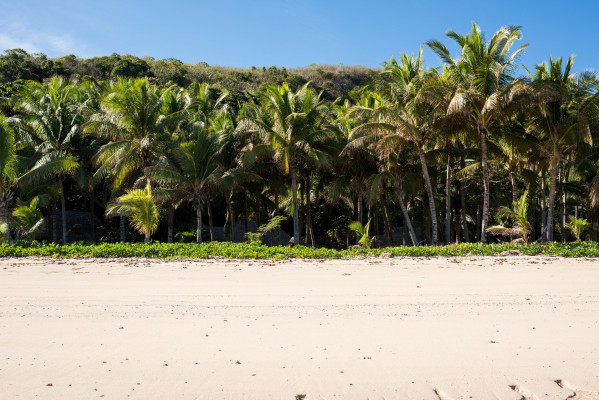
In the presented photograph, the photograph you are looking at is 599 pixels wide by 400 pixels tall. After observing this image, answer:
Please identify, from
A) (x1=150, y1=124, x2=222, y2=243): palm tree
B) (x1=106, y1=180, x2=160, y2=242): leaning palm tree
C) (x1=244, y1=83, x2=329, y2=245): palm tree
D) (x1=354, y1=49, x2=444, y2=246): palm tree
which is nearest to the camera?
(x1=106, y1=180, x2=160, y2=242): leaning palm tree

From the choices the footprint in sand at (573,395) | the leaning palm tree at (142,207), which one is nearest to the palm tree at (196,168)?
the leaning palm tree at (142,207)

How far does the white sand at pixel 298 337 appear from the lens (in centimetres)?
384

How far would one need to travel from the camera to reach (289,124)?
16891 millimetres

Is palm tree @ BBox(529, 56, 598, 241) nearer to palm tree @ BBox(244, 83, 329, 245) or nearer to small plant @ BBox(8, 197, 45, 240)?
palm tree @ BBox(244, 83, 329, 245)

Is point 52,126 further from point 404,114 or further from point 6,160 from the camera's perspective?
point 404,114

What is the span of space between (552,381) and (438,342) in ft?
3.70

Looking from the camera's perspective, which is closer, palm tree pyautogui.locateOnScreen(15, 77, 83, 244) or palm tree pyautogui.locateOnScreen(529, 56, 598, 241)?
palm tree pyautogui.locateOnScreen(529, 56, 598, 241)

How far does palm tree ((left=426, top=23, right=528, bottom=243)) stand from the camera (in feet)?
48.8

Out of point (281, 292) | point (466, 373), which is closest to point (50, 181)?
point (281, 292)

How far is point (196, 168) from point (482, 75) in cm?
1059

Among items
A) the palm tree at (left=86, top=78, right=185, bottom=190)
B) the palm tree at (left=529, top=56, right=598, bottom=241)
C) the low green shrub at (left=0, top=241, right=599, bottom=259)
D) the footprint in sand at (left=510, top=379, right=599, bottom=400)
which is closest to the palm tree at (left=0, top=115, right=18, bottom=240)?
the palm tree at (left=86, top=78, right=185, bottom=190)

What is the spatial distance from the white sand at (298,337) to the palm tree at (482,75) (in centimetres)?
781

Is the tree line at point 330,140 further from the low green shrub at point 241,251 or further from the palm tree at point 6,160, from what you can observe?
the low green shrub at point 241,251

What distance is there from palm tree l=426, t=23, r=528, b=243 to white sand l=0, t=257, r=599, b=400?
781 centimetres
